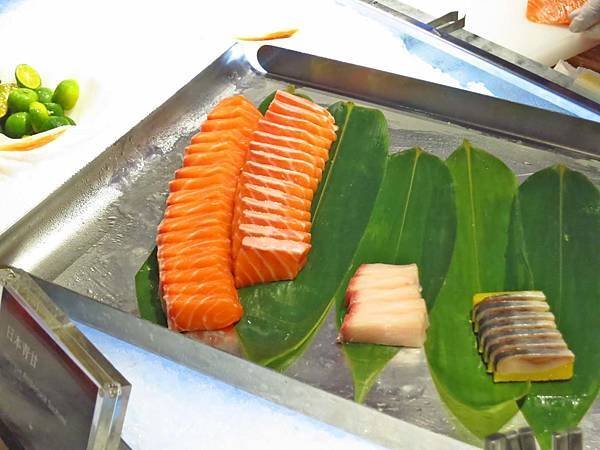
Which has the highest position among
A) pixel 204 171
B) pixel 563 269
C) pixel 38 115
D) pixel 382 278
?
pixel 38 115

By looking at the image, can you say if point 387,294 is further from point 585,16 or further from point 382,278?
point 585,16

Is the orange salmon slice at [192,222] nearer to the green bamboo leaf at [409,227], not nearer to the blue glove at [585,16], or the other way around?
the green bamboo leaf at [409,227]

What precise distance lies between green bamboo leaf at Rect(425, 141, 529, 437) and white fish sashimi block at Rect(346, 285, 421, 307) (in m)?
0.09

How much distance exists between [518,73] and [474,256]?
2.94 feet

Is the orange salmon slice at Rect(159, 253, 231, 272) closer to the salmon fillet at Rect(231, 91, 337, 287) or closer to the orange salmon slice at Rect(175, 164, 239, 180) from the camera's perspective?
the salmon fillet at Rect(231, 91, 337, 287)

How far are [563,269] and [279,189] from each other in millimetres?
954

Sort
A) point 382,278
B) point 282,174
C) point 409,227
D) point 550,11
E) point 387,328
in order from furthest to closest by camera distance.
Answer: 1. point 550,11
2. point 282,174
3. point 409,227
4. point 382,278
5. point 387,328

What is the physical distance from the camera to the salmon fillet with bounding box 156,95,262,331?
2.36 m

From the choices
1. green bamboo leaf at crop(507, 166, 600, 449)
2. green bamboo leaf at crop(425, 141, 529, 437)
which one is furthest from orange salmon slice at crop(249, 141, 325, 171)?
green bamboo leaf at crop(507, 166, 600, 449)

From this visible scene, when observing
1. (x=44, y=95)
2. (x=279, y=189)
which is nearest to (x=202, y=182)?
(x=279, y=189)

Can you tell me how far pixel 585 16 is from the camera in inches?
137

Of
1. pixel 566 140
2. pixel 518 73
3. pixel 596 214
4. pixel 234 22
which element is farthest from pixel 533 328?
pixel 234 22

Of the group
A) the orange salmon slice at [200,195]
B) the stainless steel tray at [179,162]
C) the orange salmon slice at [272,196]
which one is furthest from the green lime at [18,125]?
the orange salmon slice at [272,196]

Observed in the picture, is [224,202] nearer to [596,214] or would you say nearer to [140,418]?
[140,418]
